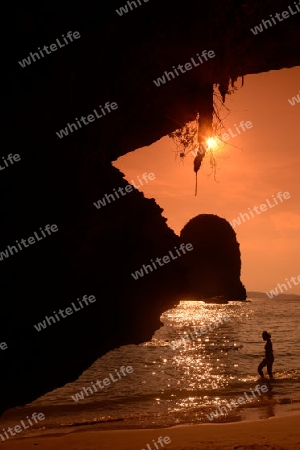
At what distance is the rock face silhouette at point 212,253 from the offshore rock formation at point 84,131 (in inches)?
3780

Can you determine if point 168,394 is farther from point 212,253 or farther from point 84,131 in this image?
point 212,253

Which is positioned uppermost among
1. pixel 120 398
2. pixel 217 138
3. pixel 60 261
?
pixel 217 138

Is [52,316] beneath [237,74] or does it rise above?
beneath

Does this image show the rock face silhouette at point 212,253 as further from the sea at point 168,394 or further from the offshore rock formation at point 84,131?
the offshore rock formation at point 84,131

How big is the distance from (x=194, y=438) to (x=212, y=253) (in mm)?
99600

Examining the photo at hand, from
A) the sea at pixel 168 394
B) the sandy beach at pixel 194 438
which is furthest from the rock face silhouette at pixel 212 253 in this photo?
the sandy beach at pixel 194 438

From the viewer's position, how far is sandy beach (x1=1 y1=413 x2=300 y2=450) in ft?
27.2

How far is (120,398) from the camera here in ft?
49.9

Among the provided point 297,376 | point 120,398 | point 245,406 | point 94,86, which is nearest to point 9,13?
point 94,86

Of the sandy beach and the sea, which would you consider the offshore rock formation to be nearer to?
the sandy beach

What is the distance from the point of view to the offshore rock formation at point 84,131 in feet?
18.7

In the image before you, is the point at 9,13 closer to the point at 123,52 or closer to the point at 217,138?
the point at 123,52

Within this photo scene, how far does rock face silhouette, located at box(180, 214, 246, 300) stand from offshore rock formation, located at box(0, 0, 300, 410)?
315 feet

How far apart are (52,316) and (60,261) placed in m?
1.00
